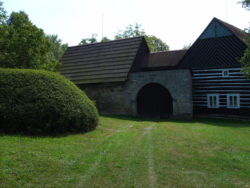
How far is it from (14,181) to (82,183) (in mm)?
1290

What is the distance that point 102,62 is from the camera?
21.9 meters

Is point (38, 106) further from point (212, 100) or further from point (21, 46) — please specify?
point (212, 100)

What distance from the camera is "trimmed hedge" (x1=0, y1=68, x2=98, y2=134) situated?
8172mm

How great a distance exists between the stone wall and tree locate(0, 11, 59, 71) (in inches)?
226

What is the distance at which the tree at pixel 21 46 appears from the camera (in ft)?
51.6

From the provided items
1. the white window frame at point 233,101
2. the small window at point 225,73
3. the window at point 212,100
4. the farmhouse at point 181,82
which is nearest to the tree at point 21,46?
the farmhouse at point 181,82

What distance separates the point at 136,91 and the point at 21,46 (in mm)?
9503

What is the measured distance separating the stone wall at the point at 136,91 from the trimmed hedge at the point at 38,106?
9.74 metres

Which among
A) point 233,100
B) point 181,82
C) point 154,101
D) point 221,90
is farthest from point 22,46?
point 233,100

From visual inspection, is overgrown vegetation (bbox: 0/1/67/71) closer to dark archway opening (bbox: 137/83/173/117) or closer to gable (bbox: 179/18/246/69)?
dark archway opening (bbox: 137/83/173/117)

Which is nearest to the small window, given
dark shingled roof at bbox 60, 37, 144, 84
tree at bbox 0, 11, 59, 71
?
dark shingled roof at bbox 60, 37, 144, 84

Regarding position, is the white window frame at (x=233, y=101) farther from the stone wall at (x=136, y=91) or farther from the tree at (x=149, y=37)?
the tree at (x=149, y=37)

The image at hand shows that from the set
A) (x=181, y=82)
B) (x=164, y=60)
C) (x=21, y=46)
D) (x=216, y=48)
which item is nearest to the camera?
(x=21, y=46)

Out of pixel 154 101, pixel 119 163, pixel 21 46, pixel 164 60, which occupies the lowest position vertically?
pixel 119 163
